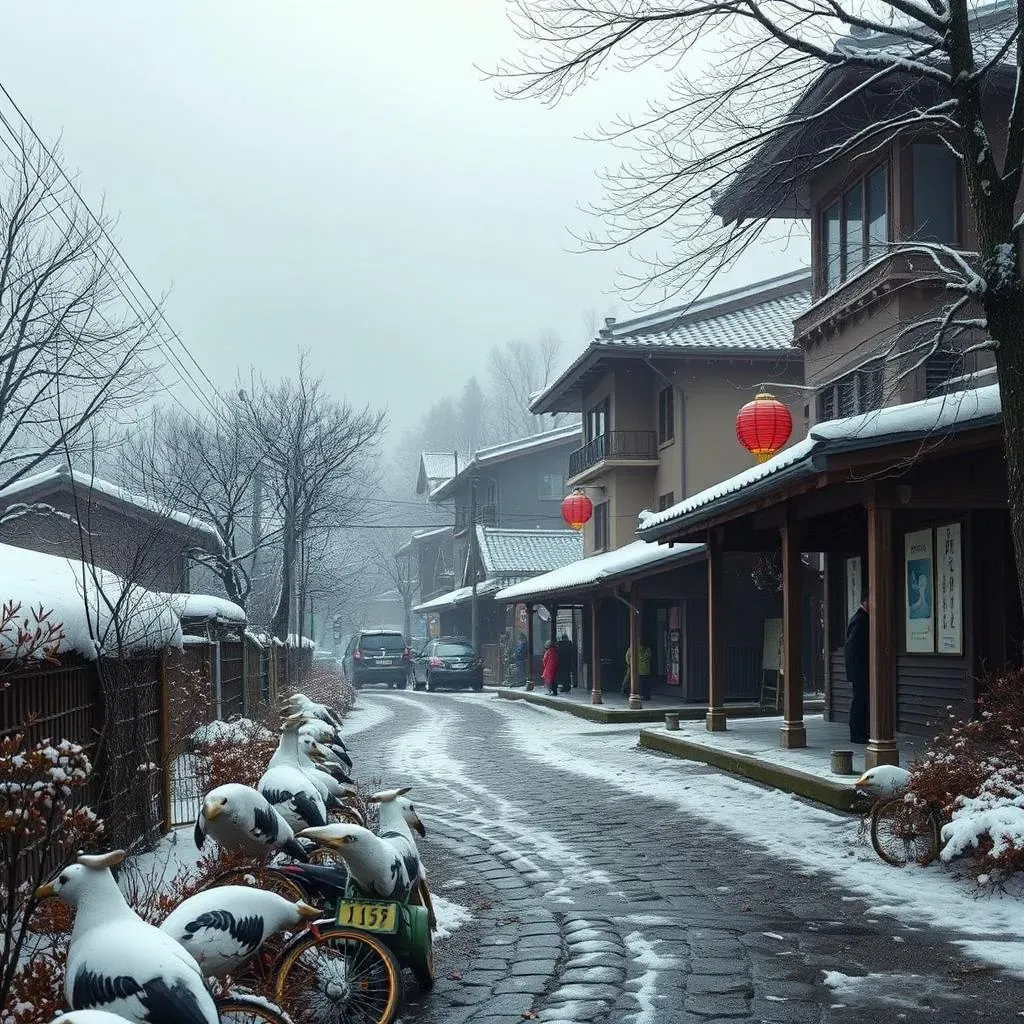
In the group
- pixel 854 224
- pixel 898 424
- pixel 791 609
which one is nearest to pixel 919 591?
pixel 791 609

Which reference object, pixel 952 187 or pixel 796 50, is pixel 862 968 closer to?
pixel 796 50

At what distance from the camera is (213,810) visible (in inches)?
258

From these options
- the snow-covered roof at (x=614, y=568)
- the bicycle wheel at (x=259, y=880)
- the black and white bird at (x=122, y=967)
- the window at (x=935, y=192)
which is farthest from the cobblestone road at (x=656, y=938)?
the window at (x=935, y=192)

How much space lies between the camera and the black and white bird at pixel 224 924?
4.91 metres

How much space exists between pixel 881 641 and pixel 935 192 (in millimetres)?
11455

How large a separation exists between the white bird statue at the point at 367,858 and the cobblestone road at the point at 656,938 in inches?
26.8

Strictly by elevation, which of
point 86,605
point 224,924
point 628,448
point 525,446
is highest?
point 525,446

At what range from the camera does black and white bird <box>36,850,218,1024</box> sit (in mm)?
4051

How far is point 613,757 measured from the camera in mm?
19203

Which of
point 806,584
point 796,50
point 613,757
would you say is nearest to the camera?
point 796,50

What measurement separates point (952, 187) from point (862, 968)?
57.0ft

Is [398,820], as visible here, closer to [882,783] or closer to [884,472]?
[882,783]

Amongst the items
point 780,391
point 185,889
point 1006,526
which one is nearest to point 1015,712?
point 1006,526

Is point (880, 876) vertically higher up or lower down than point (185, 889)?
lower down
